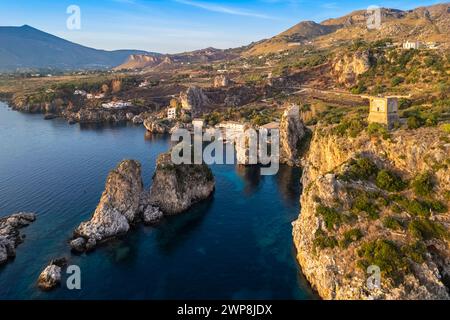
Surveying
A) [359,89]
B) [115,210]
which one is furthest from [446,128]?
[359,89]

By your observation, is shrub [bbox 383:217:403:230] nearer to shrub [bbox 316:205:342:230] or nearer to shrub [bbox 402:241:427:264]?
shrub [bbox 402:241:427:264]

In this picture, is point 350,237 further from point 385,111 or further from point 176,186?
point 176,186

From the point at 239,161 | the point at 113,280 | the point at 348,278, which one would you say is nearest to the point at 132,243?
the point at 113,280

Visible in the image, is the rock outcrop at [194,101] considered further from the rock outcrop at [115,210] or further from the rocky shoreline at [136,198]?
the rock outcrop at [115,210]

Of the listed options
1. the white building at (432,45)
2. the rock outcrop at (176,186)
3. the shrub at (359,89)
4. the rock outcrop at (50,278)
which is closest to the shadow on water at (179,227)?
the rock outcrop at (176,186)

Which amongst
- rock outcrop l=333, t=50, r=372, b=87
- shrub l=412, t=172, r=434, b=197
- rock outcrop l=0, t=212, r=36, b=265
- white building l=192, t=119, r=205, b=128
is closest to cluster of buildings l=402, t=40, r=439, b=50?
rock outcrop l=333, t=50, r=372, b=87

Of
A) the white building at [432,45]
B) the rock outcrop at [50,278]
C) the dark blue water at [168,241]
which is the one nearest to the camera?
the rock outcrop at [50,278]

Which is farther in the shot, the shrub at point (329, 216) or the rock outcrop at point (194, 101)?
the rock outcrop at point (194, 101)
